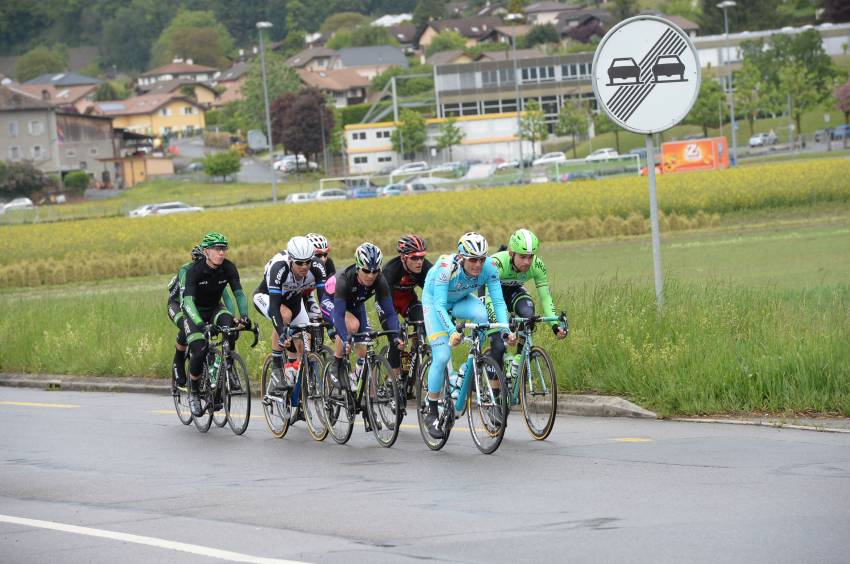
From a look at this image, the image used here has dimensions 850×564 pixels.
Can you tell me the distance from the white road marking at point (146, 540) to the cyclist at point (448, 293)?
3.56 metres

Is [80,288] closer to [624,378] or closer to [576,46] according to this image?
[624,378]

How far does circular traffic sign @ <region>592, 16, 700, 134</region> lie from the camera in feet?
47.3

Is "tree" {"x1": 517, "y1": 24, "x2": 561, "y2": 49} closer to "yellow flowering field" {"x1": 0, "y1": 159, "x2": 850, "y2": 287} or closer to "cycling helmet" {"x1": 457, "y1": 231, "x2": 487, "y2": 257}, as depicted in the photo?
"yellow flowering field" {"x1": 0, "y1": 159, "x2": 850, "y2": 287}

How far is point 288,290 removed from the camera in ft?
47.8

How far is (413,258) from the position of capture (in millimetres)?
13547

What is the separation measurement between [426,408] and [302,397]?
82.7 inches

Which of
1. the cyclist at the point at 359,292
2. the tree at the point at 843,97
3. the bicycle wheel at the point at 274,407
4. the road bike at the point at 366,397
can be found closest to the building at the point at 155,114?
the tree at the point at 843,97

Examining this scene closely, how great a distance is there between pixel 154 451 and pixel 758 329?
6.12 m

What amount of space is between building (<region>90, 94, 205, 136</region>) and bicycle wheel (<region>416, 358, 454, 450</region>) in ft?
553

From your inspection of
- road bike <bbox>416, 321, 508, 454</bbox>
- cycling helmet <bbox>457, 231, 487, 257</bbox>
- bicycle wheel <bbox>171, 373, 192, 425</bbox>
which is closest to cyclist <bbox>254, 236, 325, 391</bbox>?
bicycle wheel <bbox>171, 373, 192, 425</bbox>

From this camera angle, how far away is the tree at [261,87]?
471ft

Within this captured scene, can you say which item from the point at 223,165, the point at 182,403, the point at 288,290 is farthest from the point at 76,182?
the point at 288,290

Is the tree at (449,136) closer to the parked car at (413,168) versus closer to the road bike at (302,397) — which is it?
the parked car at (413,168)

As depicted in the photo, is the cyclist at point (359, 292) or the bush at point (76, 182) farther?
the bush at point (76, 182)
